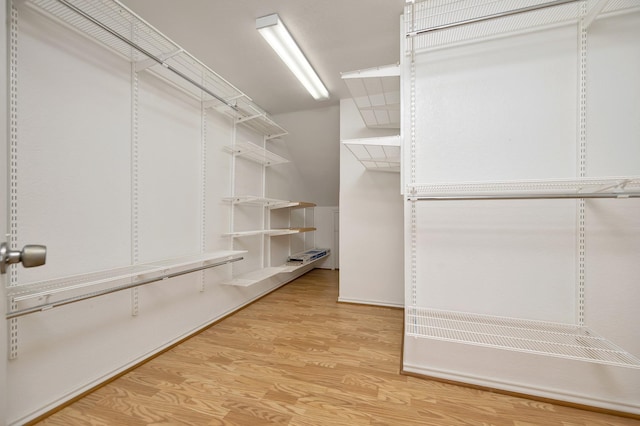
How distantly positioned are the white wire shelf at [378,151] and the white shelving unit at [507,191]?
13 cm

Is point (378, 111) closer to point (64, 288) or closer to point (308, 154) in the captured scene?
point (308, 154)

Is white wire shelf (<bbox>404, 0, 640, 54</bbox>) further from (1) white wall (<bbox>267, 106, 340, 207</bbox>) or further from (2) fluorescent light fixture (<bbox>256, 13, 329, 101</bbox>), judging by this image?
(1) white wall (<bbox>267, 106, 340, 207</bbox>)

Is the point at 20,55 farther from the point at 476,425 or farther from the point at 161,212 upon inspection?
the point at 476,425

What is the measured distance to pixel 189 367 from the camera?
1.64 meters

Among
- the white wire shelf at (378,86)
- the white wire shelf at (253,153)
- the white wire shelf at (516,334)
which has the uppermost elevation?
the white wire shelf at (378,86)

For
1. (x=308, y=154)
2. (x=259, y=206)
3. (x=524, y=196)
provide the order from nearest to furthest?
1. (x=524, y=196)
2. (x=259, y=206)
3. (x=308, y=154)

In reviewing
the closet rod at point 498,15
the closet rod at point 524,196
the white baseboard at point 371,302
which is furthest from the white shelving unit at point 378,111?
the white baseboard at point 371,302

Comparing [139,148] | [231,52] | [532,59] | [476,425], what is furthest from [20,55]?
[476,425]

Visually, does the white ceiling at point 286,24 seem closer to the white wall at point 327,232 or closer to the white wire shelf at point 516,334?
the white wire shelf at point 516,334

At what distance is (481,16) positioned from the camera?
50.8 inches

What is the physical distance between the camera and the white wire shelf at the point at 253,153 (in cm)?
250

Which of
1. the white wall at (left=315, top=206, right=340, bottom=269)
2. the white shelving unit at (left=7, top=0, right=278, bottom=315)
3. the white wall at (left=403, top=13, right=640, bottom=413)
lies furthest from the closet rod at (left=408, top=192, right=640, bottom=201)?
the white wall at (left=315, top=206, right=340, bottom=269)

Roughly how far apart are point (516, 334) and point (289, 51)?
7.93ft

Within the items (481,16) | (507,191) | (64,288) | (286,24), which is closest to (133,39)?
(286,24)
